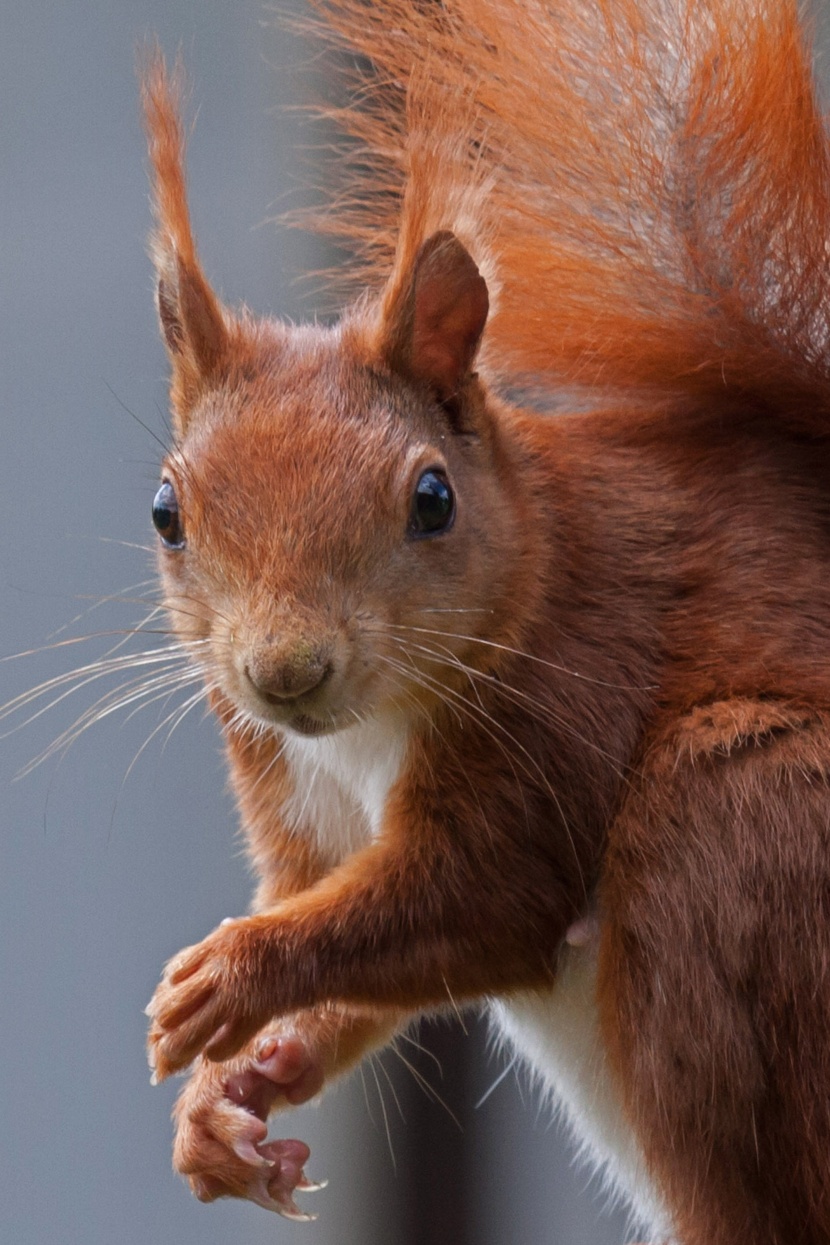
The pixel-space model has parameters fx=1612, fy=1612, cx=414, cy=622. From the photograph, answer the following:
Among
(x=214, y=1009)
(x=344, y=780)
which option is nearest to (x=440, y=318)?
(x=344, y=780)

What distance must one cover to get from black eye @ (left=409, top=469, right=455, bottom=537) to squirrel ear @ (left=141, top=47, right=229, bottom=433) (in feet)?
0.68

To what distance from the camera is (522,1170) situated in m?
2.39

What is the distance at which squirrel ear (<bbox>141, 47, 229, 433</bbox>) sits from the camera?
129 cm

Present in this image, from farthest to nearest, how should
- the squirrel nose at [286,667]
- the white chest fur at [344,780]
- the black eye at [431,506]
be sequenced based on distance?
the white chest fur at [344,780] < the black eye at [431,506] < the squirrel nose at [286,667]

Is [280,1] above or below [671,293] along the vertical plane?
above

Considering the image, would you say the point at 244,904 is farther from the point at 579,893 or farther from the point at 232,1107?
the point at 579,893

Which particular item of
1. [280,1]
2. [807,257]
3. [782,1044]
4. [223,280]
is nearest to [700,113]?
[807,257]

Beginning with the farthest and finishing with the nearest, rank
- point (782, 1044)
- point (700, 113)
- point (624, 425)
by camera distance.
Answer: point (624, 425)
point (700, 113)
point (782, 1044)

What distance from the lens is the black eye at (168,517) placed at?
123 cm

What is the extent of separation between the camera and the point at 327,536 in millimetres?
1141

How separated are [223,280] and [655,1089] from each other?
104cm

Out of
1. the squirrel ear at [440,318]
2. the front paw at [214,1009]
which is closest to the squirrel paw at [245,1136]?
the front paw at [214,1009]

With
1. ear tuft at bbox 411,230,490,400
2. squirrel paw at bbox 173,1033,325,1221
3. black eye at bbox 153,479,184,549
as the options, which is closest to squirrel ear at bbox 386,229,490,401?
ear tuft at bbox 411,230,490,400

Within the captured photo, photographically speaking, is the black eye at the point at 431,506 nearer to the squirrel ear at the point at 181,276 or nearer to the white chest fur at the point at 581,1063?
the squirrel ear at the point at 181,276
